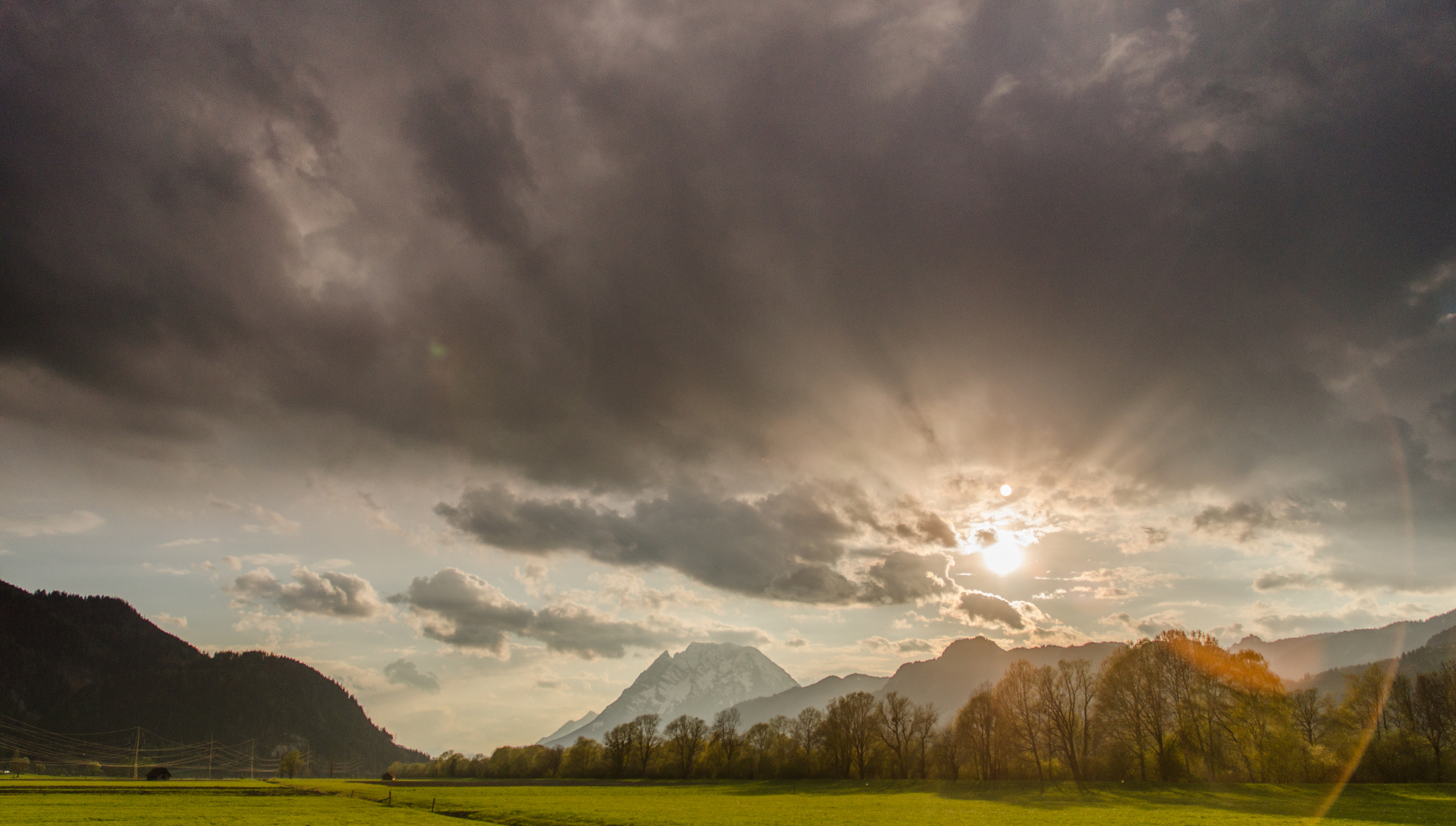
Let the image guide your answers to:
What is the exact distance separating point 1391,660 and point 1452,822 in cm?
10803

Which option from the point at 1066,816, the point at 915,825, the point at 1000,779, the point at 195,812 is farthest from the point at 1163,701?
the point at 195,812

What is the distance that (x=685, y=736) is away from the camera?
570ft

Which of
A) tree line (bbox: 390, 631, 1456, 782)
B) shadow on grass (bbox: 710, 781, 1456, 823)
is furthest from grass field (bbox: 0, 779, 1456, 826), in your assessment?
tree line (bbox: 390, 631, 1456, 782)

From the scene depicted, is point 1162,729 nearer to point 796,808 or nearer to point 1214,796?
point 1214,796

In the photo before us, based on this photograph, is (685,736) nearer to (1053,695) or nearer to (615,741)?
(615,741)

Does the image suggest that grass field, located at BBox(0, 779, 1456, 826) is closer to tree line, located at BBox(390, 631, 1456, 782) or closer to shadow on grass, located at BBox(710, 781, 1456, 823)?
shadow on grass, located at BBox(710, 781, 1456, 823)

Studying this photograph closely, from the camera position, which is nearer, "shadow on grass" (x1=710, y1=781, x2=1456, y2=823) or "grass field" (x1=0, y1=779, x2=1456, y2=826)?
"grass field" (x1=0, y1=779, x2=1456, y2=826)

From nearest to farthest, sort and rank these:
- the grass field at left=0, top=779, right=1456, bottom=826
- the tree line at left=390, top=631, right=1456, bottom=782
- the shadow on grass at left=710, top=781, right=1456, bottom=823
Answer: the grass field at left=0, top=779, right=1456, bottom=826
the shadow on grass at left=710, top=781, right=1456, bottom=823
the tree line at left=390, top=631, right=1456, bottom=782

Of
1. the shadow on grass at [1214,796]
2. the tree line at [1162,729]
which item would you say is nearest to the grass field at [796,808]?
the shadow on grass at [1214,796]

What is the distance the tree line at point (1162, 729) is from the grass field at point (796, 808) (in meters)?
11.5

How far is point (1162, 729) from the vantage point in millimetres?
101062

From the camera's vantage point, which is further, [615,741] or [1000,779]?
[615,741]

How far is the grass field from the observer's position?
52.3 metres

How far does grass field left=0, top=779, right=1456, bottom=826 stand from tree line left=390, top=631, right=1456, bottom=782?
11483 millimetres
